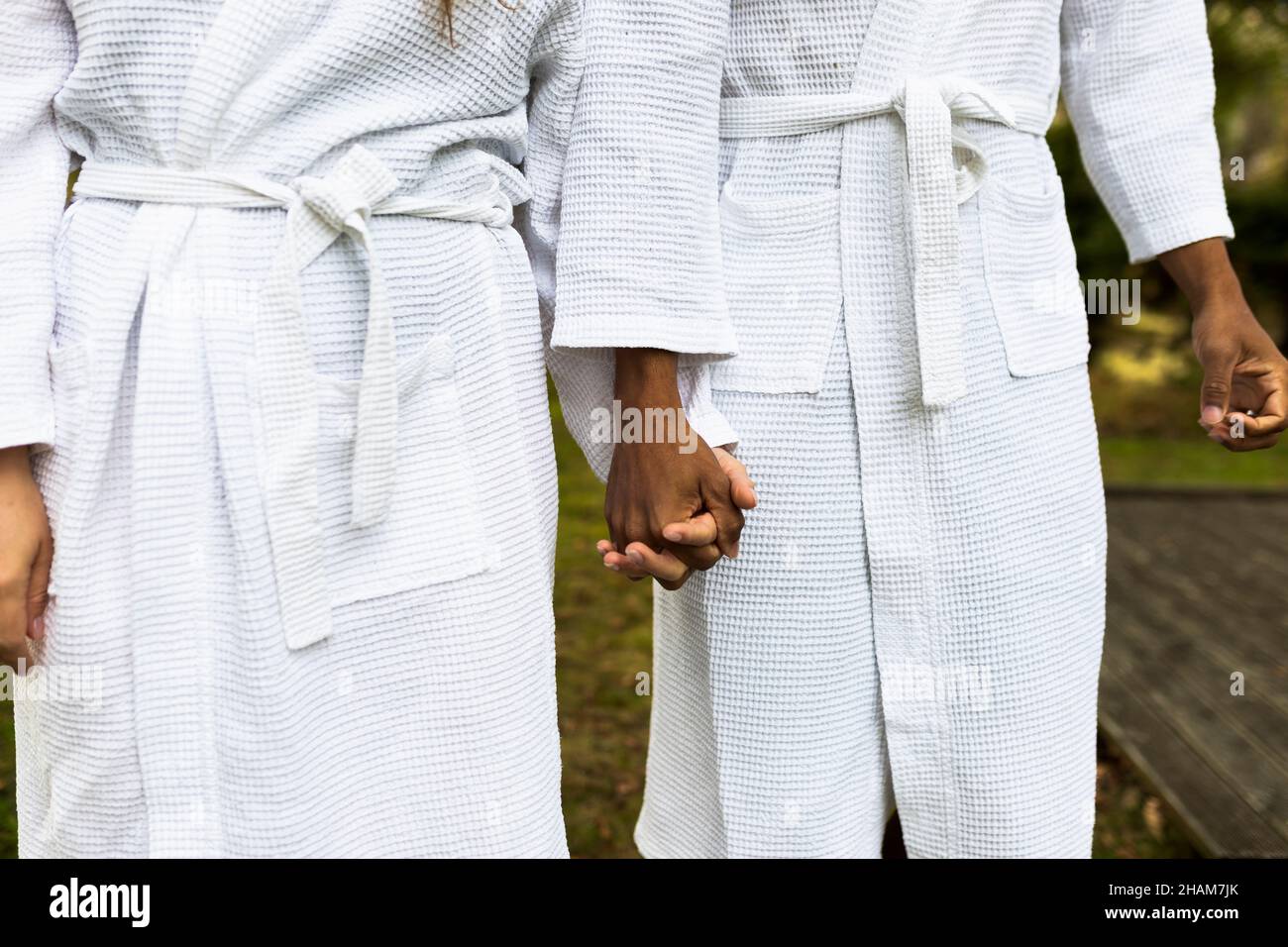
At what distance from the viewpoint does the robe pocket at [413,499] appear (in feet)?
4.51

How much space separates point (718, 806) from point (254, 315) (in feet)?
2.99

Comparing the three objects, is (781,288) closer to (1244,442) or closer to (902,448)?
(902,448)

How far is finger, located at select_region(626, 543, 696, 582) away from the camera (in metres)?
1.54

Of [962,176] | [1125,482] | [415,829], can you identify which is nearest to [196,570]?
[415,829]

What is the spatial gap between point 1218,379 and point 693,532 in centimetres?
91

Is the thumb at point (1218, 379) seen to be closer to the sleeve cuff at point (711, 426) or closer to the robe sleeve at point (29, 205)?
the sleeve cuff at point (711, 426)

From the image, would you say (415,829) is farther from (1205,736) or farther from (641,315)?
(1205,736)

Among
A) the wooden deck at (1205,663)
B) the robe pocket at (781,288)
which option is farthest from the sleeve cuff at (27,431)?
the wooden deck at (1205,663)

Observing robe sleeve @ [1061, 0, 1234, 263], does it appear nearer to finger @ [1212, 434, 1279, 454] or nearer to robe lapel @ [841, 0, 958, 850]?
finger @ [1212, 434, 1279, 454]

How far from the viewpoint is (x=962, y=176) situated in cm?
166

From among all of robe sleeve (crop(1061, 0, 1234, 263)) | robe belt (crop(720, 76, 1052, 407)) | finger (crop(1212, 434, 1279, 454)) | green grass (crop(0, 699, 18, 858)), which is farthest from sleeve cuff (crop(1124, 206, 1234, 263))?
green grass (crop(0, 699, 18, 858))

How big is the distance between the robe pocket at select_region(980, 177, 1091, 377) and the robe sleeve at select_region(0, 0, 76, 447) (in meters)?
1.06

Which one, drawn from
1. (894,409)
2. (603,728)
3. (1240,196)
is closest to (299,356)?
(894,409)

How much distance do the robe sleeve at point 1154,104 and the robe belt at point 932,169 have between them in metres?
0.32
